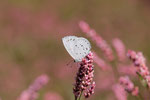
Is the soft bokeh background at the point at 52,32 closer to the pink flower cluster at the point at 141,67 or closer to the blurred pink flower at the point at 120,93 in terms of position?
the blurred pink flower at the point at 120,93

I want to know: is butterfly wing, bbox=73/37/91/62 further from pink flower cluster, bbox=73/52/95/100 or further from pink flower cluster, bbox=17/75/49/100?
pink flower cluster, bbox=17/75/49/100

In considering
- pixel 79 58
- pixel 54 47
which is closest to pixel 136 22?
pixel 54 47

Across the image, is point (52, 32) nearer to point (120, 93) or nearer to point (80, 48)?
point (120, 93)

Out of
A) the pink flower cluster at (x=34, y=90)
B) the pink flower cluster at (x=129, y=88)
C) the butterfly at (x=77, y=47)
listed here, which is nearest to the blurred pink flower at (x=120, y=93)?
the pink flower cluster at (x=129, y=88)

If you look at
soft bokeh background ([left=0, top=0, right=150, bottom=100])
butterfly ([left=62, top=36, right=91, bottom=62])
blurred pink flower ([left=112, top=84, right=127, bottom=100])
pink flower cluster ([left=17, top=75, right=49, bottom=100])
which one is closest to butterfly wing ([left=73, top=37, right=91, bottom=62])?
butterfly ([left=62, top=36, right=91, bottom=62])

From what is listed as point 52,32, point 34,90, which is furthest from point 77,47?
point 52,32

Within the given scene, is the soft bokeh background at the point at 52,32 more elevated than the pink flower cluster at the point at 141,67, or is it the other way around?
the soft bokeh background at the point at 52,32
